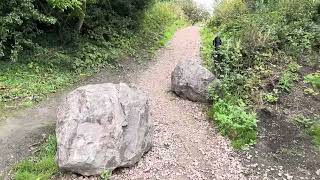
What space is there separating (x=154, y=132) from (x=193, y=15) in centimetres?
2282

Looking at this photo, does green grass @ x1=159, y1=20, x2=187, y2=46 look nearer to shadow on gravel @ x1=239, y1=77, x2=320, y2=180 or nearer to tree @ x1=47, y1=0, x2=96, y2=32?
tree @ x1=47, y1=0, x2=96, y2=32

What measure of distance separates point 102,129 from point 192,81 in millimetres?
3714

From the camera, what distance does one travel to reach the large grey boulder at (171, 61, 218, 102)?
953 centimetres

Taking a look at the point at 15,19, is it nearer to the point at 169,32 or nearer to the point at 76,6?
the point at 76,6

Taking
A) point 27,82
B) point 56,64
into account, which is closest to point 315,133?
point 27,82

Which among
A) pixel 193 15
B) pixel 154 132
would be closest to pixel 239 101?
pixel 154 132

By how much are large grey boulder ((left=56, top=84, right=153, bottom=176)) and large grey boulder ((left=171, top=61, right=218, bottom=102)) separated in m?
2.54

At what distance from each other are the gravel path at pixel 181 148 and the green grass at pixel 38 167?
1079mm

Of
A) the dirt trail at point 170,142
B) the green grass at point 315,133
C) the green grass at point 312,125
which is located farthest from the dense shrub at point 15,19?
the green grass at point 315,133

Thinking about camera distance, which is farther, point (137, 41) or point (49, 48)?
point (137, 41)

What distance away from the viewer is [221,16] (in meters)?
18.9

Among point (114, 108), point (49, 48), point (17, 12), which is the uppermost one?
point (17, 12)

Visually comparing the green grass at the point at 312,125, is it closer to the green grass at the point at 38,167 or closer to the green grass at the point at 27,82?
the green grass at the point at 38,167

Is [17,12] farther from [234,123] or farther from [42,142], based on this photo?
[234,123]
